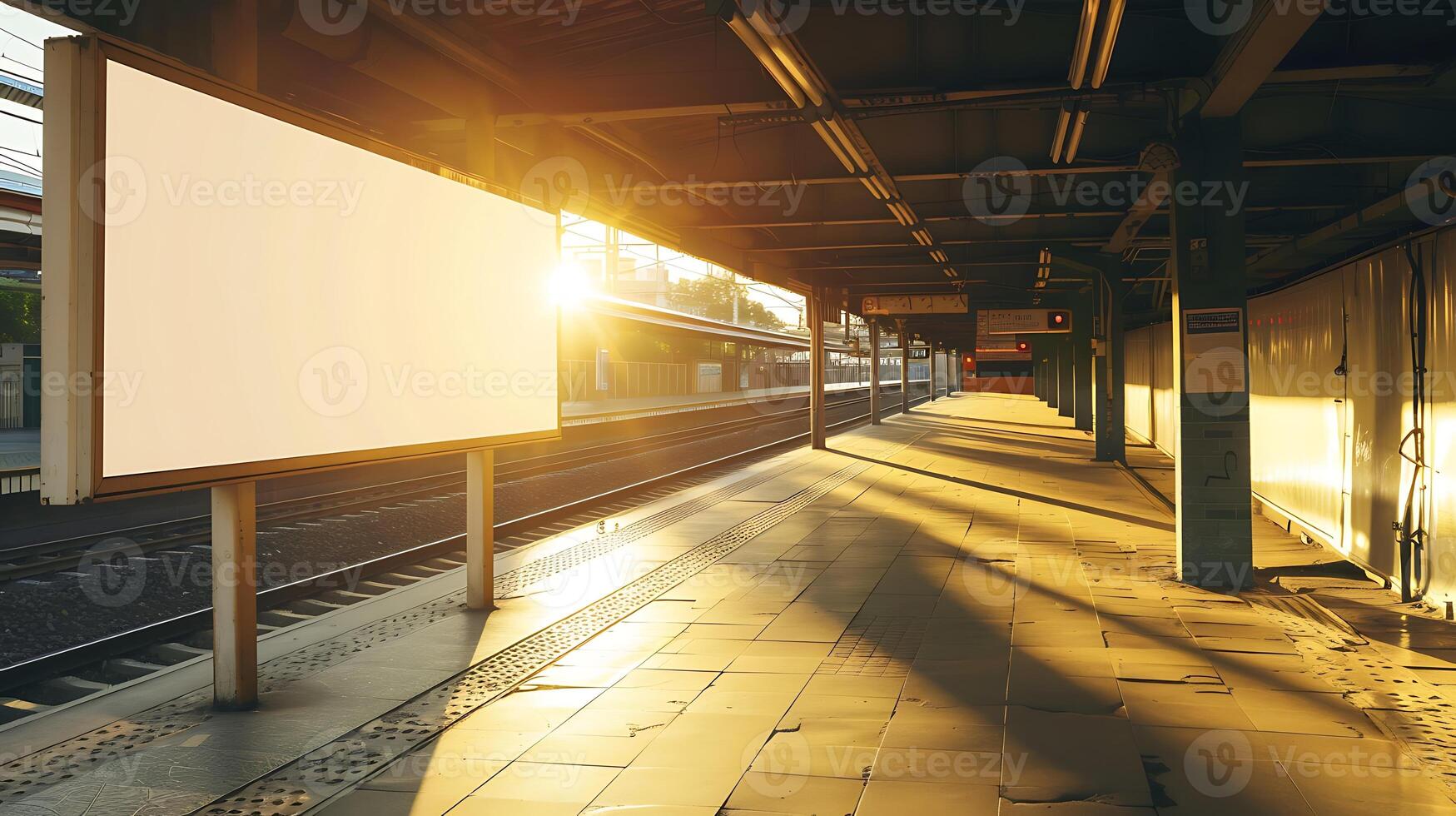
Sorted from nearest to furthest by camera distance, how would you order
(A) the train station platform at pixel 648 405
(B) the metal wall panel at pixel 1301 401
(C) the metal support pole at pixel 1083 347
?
(B) the metal wall panel at pixel 1301 401, (C) the metal support pole at pixel 1083 347, (A) the train station platform at pixel 648 405

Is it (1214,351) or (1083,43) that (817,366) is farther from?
(1083,43)

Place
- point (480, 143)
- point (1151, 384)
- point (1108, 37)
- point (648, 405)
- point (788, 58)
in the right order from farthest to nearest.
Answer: point (648, 405), point (1151, 384), point (480, 143), point (788, 58), point (1108, 37)

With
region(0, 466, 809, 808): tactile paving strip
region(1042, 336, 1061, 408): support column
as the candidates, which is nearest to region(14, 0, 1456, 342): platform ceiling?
region(0, 466, 809, 808): tactile paving strip

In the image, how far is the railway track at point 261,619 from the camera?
19.4 ft

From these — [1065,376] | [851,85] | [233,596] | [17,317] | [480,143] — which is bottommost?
[233,596]

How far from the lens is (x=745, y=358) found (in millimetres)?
73062

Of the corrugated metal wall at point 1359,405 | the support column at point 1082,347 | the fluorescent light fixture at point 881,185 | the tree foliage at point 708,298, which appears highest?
the tree foliage at point 708,298

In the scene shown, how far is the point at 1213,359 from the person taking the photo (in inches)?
336

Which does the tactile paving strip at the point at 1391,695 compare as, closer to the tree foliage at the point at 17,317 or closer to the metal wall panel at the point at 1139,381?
the metal wall panel at the point at 1139,381

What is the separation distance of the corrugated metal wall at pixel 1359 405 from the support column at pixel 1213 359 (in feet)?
3.18

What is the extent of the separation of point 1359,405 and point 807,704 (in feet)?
20.9

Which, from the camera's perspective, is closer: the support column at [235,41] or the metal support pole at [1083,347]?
the support column at [235,41]

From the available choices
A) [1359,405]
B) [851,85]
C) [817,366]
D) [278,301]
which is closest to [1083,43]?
[851,85]

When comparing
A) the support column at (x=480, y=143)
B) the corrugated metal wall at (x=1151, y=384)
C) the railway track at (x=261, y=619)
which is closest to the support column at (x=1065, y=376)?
the corrugated metal wall at (x=1151, y=384)
